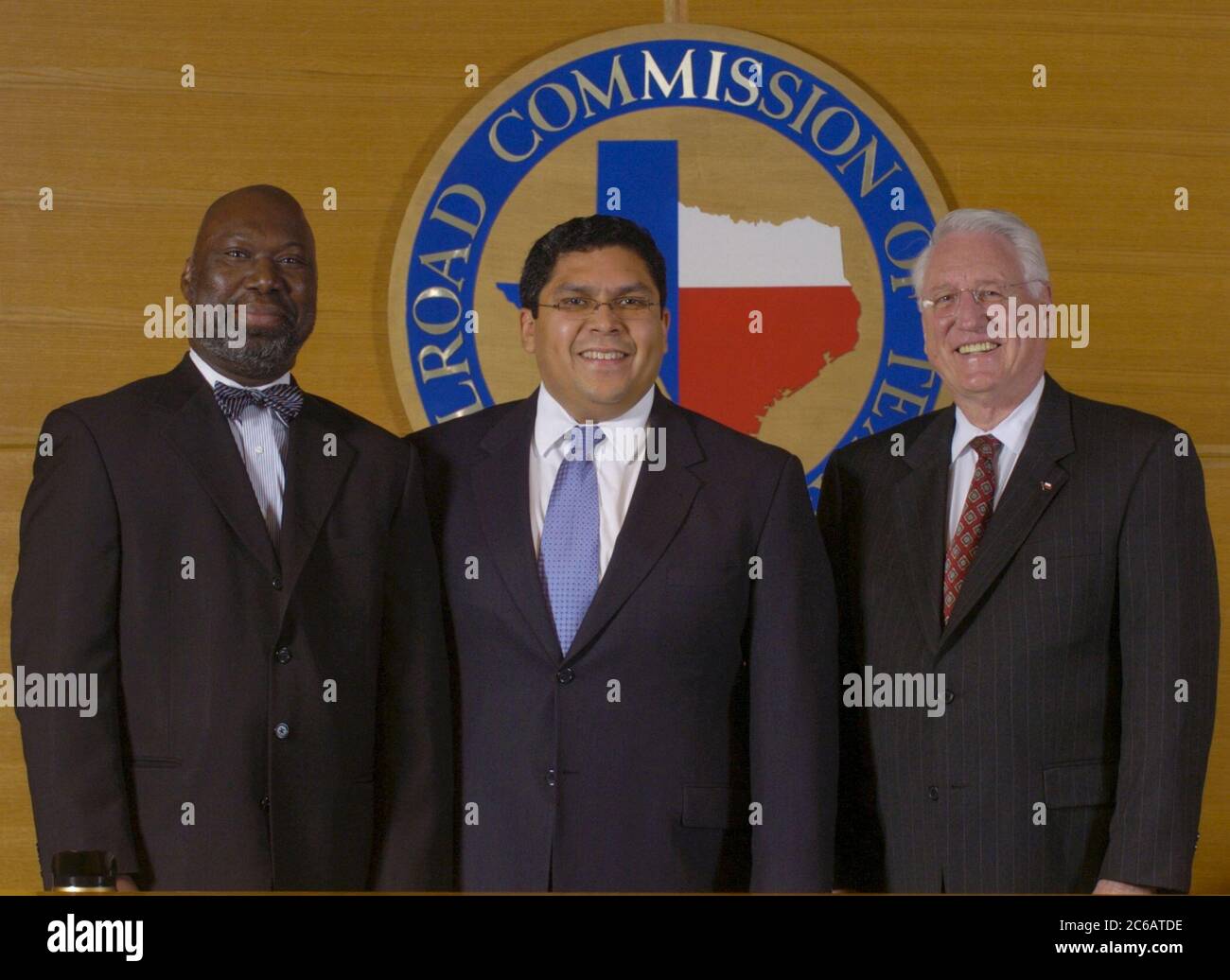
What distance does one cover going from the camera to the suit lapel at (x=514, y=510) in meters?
2.54

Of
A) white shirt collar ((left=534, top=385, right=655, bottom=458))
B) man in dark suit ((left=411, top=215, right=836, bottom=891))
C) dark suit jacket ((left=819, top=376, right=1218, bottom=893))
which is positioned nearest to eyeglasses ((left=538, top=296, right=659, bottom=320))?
man in dark suit ((left=411, top=215, right=836, bottom=891))

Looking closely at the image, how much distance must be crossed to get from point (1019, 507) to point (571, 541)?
0.76m

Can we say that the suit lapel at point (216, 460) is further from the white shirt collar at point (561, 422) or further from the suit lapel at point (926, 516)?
the suit lapel at point (926, 516)

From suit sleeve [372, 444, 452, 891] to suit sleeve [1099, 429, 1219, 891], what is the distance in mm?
1106

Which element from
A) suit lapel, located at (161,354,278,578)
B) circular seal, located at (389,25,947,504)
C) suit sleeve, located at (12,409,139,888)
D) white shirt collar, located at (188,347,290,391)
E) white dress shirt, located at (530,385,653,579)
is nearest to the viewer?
suit sleeve, located at (12,409,139,888)

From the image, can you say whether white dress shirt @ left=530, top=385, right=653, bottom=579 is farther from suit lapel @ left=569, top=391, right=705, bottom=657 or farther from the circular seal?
the circular seal

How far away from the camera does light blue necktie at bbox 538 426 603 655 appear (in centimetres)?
259

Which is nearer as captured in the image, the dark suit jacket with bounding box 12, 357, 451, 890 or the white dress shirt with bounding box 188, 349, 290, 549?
the dark suit jacket with bounding box 12, 357, 451, 890

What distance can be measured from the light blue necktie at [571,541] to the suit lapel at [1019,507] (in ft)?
2.01

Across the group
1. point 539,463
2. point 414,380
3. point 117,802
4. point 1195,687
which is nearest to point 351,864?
point 117,802

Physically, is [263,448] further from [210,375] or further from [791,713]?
[791,713]

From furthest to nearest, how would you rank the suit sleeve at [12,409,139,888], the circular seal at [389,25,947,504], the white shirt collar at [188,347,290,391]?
1. the circular seal at [389,25,947,504]
2. the white shirt collar at [188,347,290,391]
3. the suit sleeve at [12,409,139,888]

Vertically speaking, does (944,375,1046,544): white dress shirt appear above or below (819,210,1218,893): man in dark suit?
above

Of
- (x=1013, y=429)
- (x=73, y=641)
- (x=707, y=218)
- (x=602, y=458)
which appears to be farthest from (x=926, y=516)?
(x=73, y=641)
